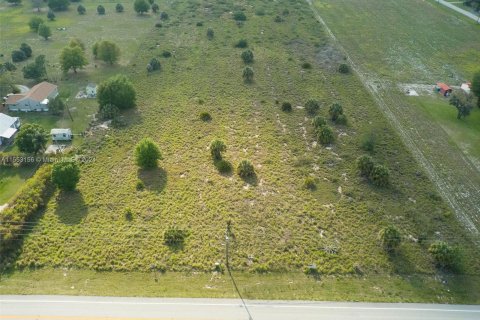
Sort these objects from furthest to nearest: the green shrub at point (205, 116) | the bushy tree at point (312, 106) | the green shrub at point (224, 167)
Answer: the bushy tree at point (312, 106) < the green shrub at point (205, 116) < the green shrub at point (224, 167)

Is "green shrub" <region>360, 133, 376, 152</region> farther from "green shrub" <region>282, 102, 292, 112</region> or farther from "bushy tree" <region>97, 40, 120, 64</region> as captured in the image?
"bushy tree" <region>97, 40, 120, 64</region>

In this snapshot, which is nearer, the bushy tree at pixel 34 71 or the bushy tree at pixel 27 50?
the bushy tree at pixel 34 71

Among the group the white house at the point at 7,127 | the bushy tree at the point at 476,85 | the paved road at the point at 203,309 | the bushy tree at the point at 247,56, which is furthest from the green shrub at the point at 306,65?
the paved road at the point at 203,309

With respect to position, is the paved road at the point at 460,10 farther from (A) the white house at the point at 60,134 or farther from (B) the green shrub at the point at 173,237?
(A) the white house at the point at 60,134

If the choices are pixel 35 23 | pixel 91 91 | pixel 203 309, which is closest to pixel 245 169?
pixel 203 309

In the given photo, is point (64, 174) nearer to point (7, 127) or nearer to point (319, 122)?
point (7, 127)

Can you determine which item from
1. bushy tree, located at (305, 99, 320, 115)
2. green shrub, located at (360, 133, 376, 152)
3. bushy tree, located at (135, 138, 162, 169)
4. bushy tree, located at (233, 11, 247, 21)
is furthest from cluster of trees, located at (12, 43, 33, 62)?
green shrub, located at (360, 133, 376, 152)
